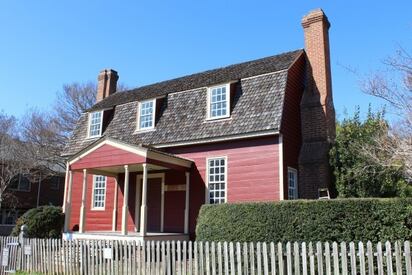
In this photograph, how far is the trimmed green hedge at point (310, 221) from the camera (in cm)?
927

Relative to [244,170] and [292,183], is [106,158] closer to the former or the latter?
[244,170]

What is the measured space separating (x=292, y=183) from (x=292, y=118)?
2.61m

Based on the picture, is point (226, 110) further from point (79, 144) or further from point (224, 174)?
point (79, 144)

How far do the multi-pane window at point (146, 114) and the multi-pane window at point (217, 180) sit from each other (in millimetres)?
4018

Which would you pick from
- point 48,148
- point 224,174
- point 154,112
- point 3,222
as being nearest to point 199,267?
point 224,174

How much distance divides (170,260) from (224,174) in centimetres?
677

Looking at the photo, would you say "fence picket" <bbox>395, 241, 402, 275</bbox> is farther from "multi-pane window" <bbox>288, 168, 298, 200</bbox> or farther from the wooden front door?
the wooden front door

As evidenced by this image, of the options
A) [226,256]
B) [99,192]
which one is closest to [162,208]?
[99,192]

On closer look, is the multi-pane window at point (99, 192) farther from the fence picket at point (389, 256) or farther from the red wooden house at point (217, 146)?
the fence picket at point (389, 256)

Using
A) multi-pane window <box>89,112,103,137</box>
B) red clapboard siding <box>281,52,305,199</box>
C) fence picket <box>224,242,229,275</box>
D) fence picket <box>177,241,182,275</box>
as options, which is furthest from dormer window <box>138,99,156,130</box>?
fence picket <box>224,242,229,275</box>

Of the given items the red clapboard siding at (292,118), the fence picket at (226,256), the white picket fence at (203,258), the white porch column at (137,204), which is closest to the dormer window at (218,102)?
the red clapboard siding at (292,118)

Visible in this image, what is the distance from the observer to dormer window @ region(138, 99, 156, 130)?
1842cm

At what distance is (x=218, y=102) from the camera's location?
1656 cm

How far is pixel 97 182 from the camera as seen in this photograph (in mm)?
19734
